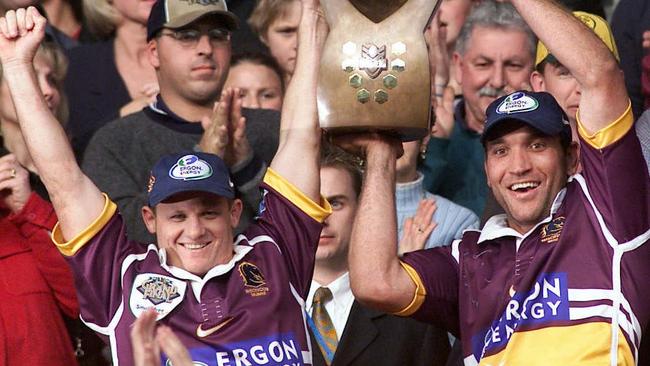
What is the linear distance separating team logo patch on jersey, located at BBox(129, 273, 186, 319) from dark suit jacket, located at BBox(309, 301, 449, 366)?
0.88 m

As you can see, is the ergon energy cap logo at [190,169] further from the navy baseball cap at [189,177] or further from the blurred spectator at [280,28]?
the blurred spectator at [280,28]

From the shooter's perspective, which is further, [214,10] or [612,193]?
[214,10]

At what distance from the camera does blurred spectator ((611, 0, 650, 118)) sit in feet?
29.5

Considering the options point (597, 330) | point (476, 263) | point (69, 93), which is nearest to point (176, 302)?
point (476, 263)

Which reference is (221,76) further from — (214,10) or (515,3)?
(515,3)

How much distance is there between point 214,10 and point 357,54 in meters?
2.11

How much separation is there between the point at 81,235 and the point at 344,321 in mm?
1358

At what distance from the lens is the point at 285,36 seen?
31.6ft

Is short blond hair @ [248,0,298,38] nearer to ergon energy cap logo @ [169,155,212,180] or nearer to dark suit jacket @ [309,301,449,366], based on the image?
dark suit jacket @ [309,301,449,366]

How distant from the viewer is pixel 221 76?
8367 millimetres

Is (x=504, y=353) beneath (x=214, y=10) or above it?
beneath

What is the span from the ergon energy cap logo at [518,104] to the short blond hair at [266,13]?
298 cm

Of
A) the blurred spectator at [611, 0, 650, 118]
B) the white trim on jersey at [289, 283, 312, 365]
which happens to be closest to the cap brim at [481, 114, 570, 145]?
the white trim on jersey at [289, 283, 312, 365]

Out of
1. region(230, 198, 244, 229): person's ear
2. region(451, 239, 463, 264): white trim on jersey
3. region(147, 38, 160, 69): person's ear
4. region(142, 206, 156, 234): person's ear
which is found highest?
region(147, 38, 160, 69): person's ear
